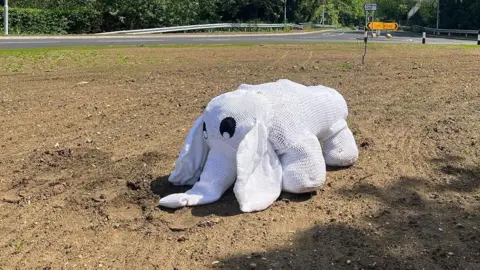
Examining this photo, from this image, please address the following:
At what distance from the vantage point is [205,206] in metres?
5.02

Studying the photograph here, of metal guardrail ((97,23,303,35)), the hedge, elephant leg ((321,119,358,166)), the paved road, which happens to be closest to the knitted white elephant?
elephant leg ((321,119,358,166))

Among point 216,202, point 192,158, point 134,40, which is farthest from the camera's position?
point 134,40

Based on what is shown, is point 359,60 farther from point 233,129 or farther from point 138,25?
point 138,25

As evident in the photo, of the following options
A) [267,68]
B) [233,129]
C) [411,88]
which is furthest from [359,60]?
[233,129]

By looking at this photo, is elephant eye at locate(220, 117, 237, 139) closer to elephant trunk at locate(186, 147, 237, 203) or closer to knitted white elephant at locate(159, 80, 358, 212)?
knitted white elephant at locate(159, 80, 358, 212)

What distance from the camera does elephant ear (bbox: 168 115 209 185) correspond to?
17.4 feet

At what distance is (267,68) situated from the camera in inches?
561

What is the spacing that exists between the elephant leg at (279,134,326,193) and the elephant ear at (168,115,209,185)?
2.51ft

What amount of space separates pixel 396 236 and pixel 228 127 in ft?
5.45

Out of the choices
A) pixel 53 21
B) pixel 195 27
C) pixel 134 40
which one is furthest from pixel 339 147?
pixel 195 27

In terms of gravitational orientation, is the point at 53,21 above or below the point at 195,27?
above

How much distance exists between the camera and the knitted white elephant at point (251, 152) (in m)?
4.90

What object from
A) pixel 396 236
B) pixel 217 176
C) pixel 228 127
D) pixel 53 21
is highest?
pixel 53 21

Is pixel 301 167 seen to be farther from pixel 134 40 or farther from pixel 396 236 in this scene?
pixel 134 40
